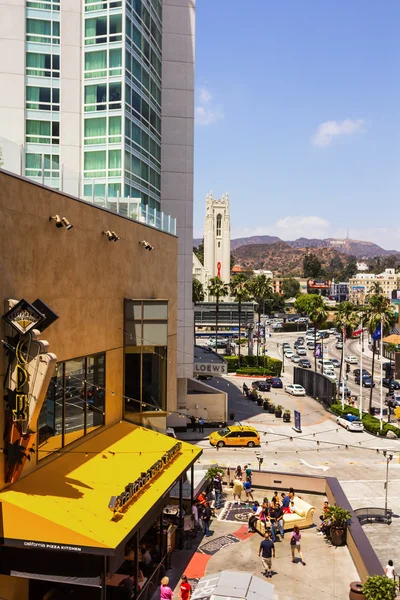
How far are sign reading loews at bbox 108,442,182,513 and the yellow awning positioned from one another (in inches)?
7.1

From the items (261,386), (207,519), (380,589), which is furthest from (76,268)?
(261,386)

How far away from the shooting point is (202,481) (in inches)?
1174

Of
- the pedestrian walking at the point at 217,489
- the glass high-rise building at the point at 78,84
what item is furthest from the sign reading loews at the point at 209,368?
the pedestrian walking at the point at 217,489

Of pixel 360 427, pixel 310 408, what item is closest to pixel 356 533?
pixel 360 427

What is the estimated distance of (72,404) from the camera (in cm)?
2153

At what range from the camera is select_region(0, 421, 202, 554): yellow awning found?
49.5 ft

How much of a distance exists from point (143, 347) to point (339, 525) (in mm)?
10883

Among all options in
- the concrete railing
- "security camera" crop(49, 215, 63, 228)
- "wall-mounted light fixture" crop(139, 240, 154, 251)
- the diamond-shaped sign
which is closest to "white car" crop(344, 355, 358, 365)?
the concrete railing

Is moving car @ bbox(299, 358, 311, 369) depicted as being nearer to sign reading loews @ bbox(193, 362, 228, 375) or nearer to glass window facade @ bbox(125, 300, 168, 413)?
sign reading loews @ bbox(193, 362, 228, 375)

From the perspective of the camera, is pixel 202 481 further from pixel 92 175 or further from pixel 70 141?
pixel 70 141

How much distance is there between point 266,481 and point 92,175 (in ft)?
72.7

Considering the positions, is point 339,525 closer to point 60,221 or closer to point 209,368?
point 60,221

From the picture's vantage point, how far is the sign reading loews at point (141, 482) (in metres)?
16.6

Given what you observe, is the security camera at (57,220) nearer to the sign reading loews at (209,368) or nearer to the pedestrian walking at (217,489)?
the pedestrian walking at (217,489)
